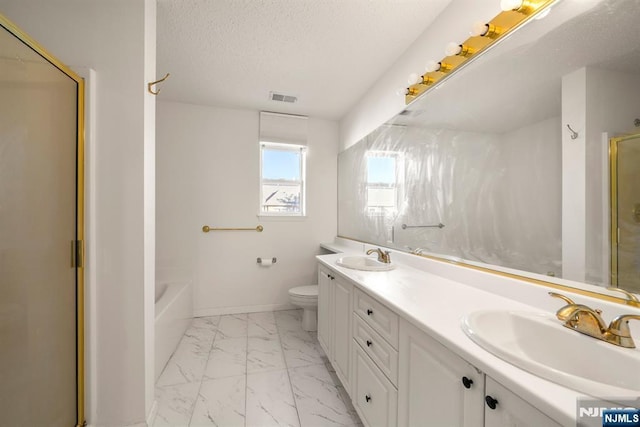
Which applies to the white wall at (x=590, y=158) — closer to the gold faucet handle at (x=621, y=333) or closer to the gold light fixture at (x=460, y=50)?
the gold faucet handle at (x=621, y=333)

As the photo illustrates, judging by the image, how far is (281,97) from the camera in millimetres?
2684

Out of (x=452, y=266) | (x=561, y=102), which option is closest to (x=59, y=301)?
(x=452, y=266)

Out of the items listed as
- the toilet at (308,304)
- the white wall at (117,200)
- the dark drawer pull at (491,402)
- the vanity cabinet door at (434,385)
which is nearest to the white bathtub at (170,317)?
the white wall at (117,200)

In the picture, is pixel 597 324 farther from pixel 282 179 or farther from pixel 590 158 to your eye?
pixel 282 179

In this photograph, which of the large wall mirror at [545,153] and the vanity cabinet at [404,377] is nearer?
the vanity cabinet at [404,377]

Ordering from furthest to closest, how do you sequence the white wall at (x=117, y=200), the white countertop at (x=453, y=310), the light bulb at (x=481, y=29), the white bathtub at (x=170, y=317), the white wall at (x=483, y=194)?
1. the white bathtub at (x=170, y=317)
2. the white wall at (x=117, y=200)
3. the light bulb at (x=481, y=29)
4. the white wall at (x=483, y=194)
5. the white countertop at (x=453, y=310)

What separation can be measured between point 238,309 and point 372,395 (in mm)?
2140

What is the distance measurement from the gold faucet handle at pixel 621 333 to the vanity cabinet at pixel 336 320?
1019mm

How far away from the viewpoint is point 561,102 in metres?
0.94

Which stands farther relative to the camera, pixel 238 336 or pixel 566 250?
pixel 238 336

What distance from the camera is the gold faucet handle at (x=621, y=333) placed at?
0.66 metres

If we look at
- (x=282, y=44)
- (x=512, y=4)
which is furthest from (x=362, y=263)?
(x=282, y=44)

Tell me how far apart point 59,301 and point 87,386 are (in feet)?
1.59

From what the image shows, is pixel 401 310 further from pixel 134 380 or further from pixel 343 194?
pixel 343 194
